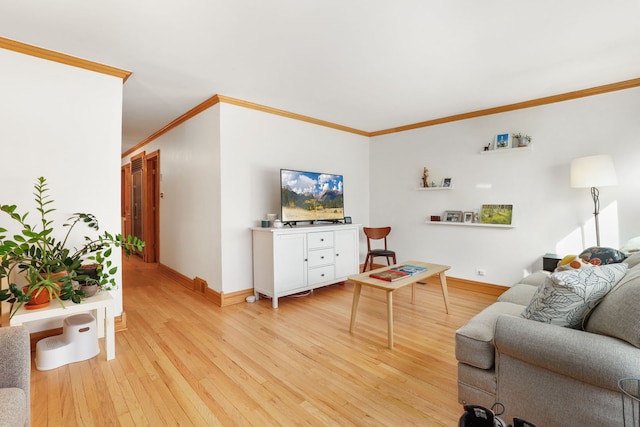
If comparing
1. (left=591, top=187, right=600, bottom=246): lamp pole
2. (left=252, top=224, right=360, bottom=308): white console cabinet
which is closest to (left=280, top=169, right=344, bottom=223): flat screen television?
(left=252, top=224, right=360, bottom=308): white console cabinet

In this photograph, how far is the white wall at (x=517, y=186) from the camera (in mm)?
3135

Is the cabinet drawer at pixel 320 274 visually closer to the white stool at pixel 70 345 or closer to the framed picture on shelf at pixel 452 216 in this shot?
the framed picture on shelf at pixel 452 216

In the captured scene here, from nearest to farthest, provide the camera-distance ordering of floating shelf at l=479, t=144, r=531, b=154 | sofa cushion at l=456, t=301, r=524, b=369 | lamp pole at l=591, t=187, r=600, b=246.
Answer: sofa cushion at l=456, t=301, r=524, b=369 < lamp pole at l=591, t=187, r=600, b=246 < floating shelf at l=479, t=144, r=531, b=154

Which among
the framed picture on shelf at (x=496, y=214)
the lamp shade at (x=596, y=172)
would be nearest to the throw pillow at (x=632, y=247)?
the lamp shade at (x=596, y=172)

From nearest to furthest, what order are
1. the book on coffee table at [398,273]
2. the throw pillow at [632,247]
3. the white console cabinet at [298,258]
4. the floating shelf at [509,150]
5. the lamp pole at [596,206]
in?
the throw pillow at [632,247] < the book on coffee table at [398,273] < the lamp pole at [596,206] < the white console cabinet at [298,258] < the floating shelf at [509,150]

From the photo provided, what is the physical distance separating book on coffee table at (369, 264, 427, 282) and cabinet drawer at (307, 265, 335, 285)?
1.08 meters

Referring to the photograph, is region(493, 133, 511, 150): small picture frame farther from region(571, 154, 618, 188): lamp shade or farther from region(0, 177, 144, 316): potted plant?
region(0, 177, 144, 316): potted plant

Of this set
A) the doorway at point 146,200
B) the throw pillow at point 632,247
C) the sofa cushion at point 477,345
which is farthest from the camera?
the doorway at point 146,200

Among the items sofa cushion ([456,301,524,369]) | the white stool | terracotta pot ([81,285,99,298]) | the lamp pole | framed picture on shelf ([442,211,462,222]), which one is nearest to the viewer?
sofa cushion ([456,301,524,369])

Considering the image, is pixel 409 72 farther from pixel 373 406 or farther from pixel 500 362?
pixel 373 406

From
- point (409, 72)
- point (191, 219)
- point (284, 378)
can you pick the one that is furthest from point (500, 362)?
point (191, 219)

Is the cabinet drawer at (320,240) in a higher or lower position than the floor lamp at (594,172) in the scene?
lower

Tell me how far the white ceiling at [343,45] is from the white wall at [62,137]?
0.74 ft

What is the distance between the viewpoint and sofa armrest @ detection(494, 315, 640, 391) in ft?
3.69
